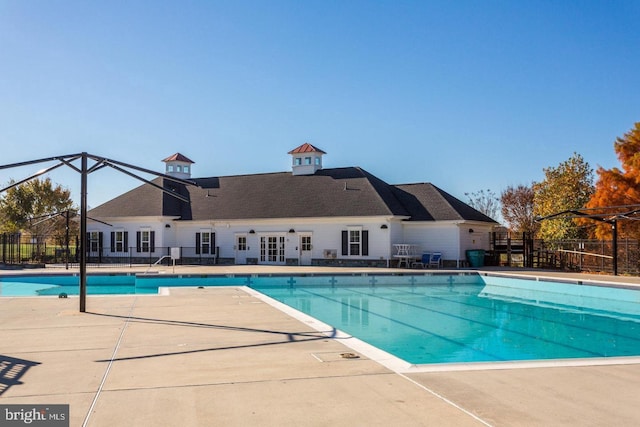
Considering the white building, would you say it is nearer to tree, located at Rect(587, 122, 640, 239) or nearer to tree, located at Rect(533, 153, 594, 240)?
tree, located at Rect(533, 153, 594, 240)

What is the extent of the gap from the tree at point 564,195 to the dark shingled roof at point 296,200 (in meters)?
3.67

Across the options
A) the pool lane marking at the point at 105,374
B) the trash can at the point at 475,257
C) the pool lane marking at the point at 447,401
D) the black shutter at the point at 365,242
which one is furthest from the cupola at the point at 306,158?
the pool lane marking at the point at 447,401

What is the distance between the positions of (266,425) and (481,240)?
27.6m

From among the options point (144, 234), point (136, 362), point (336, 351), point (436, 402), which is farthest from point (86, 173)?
point (144, 234)

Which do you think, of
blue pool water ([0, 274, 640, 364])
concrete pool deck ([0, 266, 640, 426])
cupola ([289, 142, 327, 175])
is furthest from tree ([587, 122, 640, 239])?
concrete pool deck ([0, 266, 640, 426])

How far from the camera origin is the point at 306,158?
33906 millimetres

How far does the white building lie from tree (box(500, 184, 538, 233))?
17580 millimetres

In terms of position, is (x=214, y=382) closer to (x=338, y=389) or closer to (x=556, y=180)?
(x=338, y=389)

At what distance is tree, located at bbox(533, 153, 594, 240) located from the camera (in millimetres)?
30156

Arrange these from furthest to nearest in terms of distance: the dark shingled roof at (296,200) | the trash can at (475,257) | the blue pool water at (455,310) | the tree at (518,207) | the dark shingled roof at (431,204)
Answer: the tree at (518,207)
the dark shingled roof at (296,200)
the dark shingled roof at (431,204)
the trash can at (475,257)
the blue pool water at (455,310)

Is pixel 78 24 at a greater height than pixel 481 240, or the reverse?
pixel 78 24

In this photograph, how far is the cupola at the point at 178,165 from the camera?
118ft

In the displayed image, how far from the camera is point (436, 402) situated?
195 inches

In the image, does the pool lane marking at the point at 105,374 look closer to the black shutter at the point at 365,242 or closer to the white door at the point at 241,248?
the black shutter at the point at 365,242
